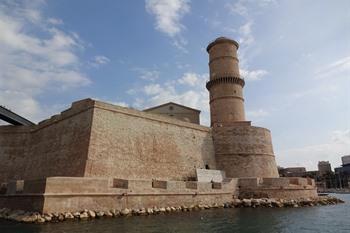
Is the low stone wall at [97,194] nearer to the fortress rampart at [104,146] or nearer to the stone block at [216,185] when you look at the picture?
the stone block at [216,185]

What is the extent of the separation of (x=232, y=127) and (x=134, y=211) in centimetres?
1205

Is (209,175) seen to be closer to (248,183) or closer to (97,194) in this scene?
(248,183)

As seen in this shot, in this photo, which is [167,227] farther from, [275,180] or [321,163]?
[321,163]

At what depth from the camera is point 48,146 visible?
1853 centimetres

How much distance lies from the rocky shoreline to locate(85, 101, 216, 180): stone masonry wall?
118 inches

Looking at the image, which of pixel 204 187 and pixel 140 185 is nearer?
pixel 140 185

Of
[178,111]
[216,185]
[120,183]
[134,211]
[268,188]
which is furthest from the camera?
[178,111]

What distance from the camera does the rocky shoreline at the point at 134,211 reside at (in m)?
11.0

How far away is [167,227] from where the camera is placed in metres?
10.1

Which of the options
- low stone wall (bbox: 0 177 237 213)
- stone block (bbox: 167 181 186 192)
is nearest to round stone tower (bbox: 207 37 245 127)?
low stone wall (bbox: 0 177 237 213)

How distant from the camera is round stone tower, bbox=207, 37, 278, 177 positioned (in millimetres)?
22219

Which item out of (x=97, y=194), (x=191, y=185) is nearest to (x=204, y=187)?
(x=191, y=185)

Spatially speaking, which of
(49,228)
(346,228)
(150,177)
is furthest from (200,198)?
(49,228)

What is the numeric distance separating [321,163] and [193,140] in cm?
8291
